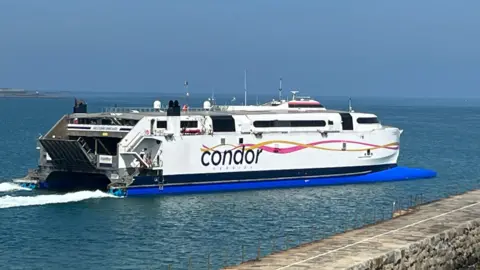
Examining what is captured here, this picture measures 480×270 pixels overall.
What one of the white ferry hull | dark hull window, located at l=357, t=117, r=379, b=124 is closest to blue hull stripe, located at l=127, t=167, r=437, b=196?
the white ferry hull

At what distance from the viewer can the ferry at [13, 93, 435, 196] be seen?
172 feet

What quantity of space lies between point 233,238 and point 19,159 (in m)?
37.8

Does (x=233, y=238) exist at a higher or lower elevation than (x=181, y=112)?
lower

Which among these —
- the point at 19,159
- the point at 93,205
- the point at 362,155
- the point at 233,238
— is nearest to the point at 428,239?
the point at 233,238

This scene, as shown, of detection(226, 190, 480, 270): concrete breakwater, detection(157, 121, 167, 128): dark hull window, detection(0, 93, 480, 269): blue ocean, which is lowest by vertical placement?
detection(0, 93, 480, 269): blue ocean

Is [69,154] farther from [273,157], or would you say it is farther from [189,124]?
[273,157]

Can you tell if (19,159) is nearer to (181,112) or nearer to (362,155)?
(181,112)

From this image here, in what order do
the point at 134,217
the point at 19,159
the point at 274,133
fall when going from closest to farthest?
1. the point at 134,217
2. the point at 274,133
3. the point at 19,159

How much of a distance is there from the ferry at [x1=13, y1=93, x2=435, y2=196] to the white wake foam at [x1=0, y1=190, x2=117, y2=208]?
3.48 feet

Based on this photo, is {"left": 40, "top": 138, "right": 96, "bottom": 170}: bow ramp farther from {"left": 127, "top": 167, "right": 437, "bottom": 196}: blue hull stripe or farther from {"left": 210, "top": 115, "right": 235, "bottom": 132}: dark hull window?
{"left": 210, "top": 115, "right": 235, "bottom": 132}: dark hull window

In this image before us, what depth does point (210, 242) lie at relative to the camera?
38656 mm

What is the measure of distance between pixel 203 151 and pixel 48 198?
1002 centimetres

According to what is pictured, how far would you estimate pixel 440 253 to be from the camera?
3216 centimetres

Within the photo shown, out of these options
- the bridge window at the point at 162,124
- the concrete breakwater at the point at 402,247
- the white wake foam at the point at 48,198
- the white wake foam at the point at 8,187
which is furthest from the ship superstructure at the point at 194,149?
the concrete breakwater at the point at 402,247
